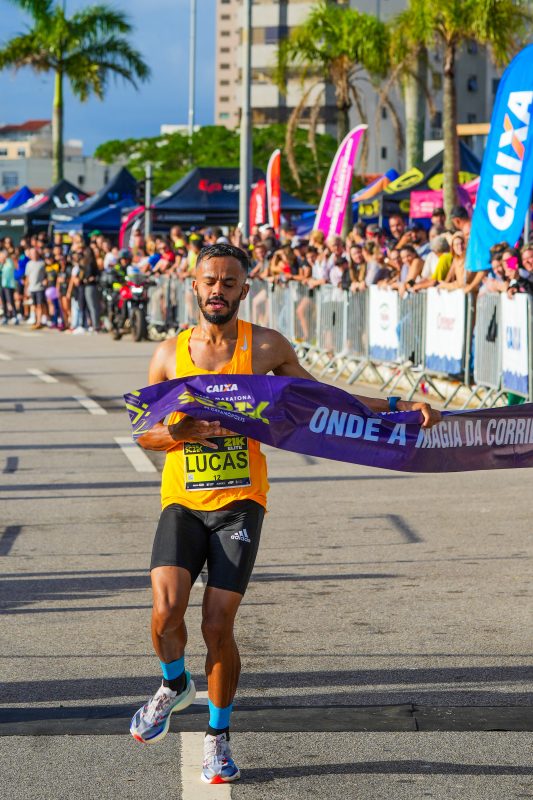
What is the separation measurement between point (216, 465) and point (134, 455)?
8320 mm

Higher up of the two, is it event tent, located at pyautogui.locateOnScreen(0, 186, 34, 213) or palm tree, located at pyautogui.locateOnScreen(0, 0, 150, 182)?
palm tree, located at pyautogui.locateOnScreen(0, 0, 150, 182)

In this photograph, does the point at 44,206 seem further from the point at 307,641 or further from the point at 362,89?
the point at 362,89

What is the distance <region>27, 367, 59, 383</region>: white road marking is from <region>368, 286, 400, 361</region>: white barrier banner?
4.78 meters

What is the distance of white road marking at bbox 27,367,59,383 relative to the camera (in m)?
20.9

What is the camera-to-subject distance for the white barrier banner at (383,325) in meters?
18.3

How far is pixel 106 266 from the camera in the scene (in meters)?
32.6

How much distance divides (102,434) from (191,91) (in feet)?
303

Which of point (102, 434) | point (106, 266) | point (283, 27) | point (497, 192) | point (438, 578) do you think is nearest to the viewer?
point (438, 578)

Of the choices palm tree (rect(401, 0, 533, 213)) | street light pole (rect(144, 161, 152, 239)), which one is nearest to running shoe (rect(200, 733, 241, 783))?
palm tree (rect(401, 0, 533, 213))

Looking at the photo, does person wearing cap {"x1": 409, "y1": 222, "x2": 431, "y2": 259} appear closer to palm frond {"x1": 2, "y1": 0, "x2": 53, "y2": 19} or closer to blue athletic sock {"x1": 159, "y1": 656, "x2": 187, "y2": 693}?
blue athletic sock {"x1": 159, "y1": 656, "x2": 187, "y2": 693}

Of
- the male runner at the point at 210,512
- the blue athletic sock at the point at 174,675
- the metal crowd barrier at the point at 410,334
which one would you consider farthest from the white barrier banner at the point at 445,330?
the blue athletic sock at the point at 174,675

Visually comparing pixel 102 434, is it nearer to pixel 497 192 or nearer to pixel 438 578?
pixel 497 192

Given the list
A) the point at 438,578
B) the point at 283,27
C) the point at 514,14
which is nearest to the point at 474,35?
the point at 514,14

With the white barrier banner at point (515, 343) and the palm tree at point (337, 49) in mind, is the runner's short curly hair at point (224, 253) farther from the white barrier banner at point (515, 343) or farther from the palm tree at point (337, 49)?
the palm tree at point (337, 49)
